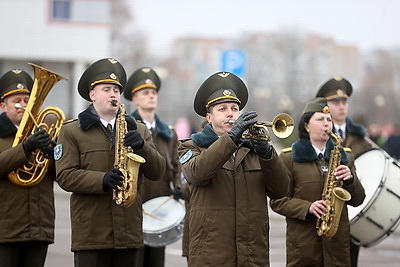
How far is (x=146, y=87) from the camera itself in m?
9.61

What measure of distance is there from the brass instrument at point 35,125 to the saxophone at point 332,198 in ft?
8.08

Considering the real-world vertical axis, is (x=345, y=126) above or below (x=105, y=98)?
below

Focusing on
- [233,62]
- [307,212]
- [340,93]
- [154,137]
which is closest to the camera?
[307,212]

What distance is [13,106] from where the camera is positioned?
8.07 metres

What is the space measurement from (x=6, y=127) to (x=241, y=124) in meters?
2.84

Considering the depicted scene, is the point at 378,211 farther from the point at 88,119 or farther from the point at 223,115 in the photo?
the point at 88,119

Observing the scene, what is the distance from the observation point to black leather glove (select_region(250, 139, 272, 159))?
6039 mm

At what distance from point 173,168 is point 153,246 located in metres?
1.06

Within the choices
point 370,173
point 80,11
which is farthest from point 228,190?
point 80,11

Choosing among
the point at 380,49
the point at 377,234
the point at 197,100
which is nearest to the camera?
the point at 197,100

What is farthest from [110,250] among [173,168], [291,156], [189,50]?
[189,50]

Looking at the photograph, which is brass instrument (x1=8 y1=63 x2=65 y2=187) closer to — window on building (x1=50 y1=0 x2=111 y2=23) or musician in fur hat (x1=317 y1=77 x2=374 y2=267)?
musician in fur hat (x1=317 y1=77 x2=374 y2=267)

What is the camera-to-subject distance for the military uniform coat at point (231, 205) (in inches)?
245

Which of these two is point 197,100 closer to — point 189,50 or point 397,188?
point 397,188
